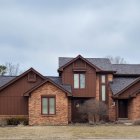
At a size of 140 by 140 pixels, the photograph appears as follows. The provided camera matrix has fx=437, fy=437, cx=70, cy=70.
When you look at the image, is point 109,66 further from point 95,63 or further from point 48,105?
point 48,105

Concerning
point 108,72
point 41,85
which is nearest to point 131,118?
point 108,72

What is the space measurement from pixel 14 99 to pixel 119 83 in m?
12.0

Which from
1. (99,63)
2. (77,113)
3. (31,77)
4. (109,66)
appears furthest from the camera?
(99,63)

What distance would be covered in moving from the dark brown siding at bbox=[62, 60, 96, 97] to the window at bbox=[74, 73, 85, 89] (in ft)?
1.18

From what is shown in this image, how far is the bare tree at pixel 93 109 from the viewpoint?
1758 inches

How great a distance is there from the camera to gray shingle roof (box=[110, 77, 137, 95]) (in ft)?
158

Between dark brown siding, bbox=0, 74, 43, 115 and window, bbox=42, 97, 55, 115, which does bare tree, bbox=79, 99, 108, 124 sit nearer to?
window, bbox=42, 97, 55, 115

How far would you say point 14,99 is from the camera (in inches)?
1859

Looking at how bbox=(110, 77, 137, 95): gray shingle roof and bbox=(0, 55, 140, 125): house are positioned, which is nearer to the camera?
bbox=(0, 55, 140, 125): house

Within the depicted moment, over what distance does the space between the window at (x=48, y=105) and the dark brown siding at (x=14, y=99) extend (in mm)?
3255

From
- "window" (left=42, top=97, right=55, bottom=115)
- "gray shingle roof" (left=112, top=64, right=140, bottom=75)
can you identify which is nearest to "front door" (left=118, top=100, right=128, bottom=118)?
"gray shingle roof" (left=112, top=64, right=140, bottom=75)

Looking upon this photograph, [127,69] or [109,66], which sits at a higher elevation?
[109,66]

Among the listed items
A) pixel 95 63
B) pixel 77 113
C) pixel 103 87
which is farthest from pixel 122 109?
pixel 95 63

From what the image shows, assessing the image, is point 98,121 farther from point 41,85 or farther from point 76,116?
point 41,85
